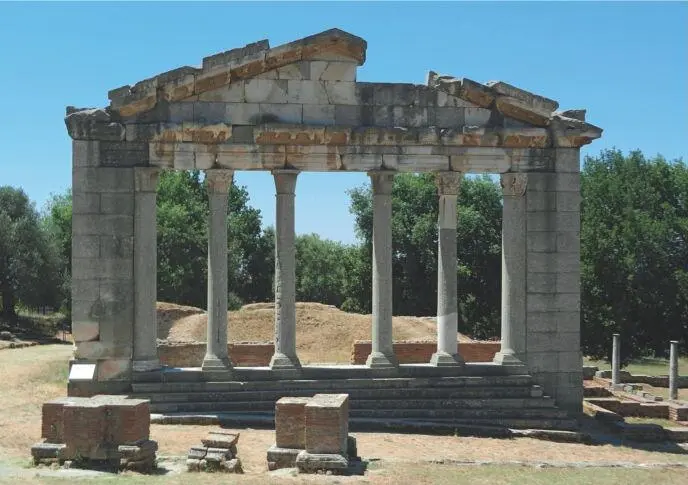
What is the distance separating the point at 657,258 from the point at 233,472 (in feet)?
104

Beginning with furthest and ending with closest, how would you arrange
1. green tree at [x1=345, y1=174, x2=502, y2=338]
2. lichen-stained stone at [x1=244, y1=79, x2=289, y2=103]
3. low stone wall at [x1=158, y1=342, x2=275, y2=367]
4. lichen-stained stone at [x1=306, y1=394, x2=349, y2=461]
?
green tree at [x1=345, y1=174, x2=502, y2=338] < low stone wall at [x1=158, y1=342, x2=275, y2=367] < lichen-stained stone at [x1=244, y1=79, x2=289, y2=103] < lichen-stained stone at [x1=306, y1=394, x2=349, y2=461]

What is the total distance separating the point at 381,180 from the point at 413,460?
7.20 m

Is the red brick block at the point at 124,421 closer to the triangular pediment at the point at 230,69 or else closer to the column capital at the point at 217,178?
the column capital at the point at 217,178

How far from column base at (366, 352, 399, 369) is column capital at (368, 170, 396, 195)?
3.81m

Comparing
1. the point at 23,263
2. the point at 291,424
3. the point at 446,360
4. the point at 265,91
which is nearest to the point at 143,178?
the point at 265,91

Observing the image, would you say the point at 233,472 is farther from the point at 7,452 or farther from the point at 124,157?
the point at 124,157

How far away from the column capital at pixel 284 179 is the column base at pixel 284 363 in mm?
3808

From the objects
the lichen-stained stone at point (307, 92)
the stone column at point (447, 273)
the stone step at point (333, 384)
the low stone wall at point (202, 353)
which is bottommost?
the low stone wall at point (202, 353)

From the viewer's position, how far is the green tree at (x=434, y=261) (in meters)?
49.7

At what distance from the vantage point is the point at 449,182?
20.7 m

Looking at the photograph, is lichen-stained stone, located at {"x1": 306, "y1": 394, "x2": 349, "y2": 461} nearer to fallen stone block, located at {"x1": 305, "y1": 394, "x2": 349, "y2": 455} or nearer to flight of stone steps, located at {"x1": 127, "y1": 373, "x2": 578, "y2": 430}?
fallen stone block, located at {"x1": 305, "y1": 394, "x2": 349, "y2": 455}

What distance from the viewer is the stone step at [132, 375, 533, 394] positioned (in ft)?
64.2

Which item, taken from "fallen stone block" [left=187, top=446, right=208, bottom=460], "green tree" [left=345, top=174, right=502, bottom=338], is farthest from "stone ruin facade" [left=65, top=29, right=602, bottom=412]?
"green tree" [left=345, top=174, right=502, bottom=338]

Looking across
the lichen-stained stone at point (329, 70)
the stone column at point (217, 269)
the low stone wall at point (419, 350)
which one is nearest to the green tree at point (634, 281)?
the low stone wall at point (419, 350)
